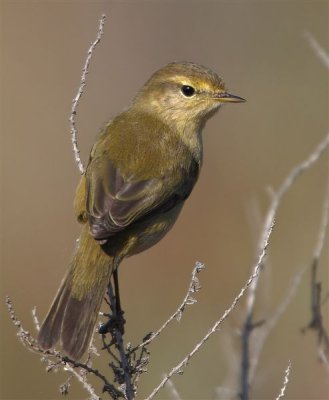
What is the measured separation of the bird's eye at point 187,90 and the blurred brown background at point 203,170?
1.81 meters

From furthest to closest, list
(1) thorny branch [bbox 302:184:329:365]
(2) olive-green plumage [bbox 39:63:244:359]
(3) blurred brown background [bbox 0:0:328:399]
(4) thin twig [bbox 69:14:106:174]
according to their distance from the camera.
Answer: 1. (3) blurred brown background [bbox 0:0:328:399]
2. (1) thorny branch [bbox 302:184:329:365]
3. (4) thin twig [bbox 69:14:106:174]
4. (2) olive-green plumage [bbox 39:63:244:359]

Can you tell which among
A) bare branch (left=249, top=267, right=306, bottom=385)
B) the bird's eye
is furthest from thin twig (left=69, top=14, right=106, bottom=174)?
bare branch (left=249, top=267, right=306, bottom=385)

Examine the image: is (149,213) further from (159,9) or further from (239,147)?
(159,9)

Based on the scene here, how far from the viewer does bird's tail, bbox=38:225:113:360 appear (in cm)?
426

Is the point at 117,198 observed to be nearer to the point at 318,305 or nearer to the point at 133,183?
the point at 133,183

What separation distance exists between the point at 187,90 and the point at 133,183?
997mm

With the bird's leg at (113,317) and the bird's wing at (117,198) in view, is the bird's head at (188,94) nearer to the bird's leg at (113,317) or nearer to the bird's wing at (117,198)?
the bird's wing at (117,198)

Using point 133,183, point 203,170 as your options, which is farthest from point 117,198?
point 203,170

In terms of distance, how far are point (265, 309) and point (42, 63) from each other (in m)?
6.19

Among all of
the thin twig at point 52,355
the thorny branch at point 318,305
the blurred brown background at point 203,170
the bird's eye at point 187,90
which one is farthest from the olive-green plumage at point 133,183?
the blurred brown background at point 203,170

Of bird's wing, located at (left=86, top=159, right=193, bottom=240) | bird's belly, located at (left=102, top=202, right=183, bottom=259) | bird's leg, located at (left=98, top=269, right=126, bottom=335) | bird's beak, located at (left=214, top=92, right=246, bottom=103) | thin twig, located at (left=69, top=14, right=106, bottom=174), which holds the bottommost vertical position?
bird's leg, located at (left=98, top=269, right=126, bottom=335)

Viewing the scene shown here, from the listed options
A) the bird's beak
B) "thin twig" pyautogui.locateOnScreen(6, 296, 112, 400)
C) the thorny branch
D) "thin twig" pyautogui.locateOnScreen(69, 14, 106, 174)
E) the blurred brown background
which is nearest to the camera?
"thin twig" pyautogui.locateOnScreen(6, 296, 112, 400)

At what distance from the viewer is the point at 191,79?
213 inches

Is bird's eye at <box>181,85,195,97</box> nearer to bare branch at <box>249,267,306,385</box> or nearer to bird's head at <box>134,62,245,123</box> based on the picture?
bird's head at <box>134,62,245,123</box>
